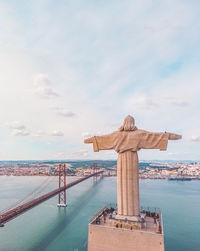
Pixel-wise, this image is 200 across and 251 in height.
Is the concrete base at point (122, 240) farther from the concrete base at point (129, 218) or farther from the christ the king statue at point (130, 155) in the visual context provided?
the christ the king statue at point (130, 155)

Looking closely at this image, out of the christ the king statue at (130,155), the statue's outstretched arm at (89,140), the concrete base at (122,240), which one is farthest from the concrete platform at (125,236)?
the statue's outstretched arm at (89,140)

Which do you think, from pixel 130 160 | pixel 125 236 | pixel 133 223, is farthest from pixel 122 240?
pixel 130 160

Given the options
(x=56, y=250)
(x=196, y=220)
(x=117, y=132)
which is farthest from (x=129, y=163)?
(x=196, y=220)

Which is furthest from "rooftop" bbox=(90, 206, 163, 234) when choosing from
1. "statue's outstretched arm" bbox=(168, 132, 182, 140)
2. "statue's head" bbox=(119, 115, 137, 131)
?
"statue's head" bbox=(119, 115, 137, 131)

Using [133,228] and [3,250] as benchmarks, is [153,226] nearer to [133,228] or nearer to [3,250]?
[133,228]

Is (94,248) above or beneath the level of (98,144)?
beneath

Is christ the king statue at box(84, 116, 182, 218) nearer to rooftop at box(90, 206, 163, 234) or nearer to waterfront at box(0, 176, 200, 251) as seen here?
rooftop at box(90, 206, 163, 234)
